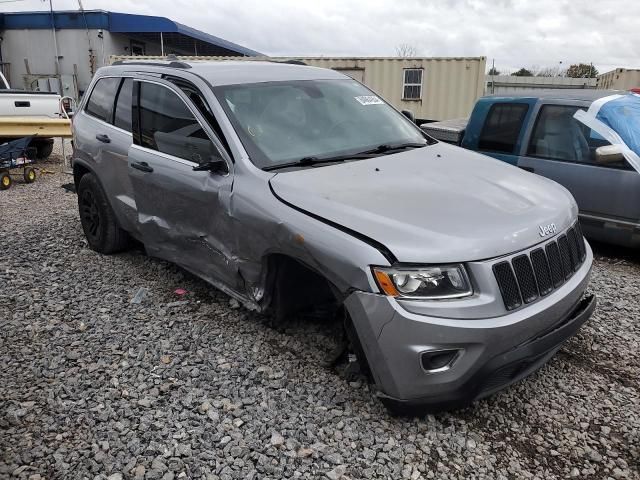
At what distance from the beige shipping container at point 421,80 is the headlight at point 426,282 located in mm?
14867

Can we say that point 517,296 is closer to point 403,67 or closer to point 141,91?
point 141,91

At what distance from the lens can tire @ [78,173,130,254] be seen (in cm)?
516

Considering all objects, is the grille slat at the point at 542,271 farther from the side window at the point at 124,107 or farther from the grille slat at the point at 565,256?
the side window at the point at 124,107

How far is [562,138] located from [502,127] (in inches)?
26.9

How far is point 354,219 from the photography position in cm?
275

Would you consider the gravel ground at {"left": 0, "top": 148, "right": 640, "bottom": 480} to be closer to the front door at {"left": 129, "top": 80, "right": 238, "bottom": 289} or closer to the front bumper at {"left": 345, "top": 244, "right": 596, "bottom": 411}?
the front bumper at {"left": 345, "top": 244, "right": 596, "bottom": 411}

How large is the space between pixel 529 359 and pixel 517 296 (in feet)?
1.10

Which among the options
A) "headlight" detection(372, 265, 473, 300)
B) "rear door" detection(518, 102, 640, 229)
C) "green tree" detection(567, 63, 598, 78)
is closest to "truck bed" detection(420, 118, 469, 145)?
"rear door" detection(518, 102, 640, 229)

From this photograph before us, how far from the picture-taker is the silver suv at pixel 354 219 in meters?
2.54

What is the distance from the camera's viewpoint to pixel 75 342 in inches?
148

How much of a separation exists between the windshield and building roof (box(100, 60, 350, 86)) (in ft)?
0.29

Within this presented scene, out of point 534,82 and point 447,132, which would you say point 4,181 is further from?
point 534,82

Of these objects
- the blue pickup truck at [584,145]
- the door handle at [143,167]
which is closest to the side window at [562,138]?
the blue pickup truck at [584,145]

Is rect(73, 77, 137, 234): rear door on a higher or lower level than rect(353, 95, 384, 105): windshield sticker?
lower
